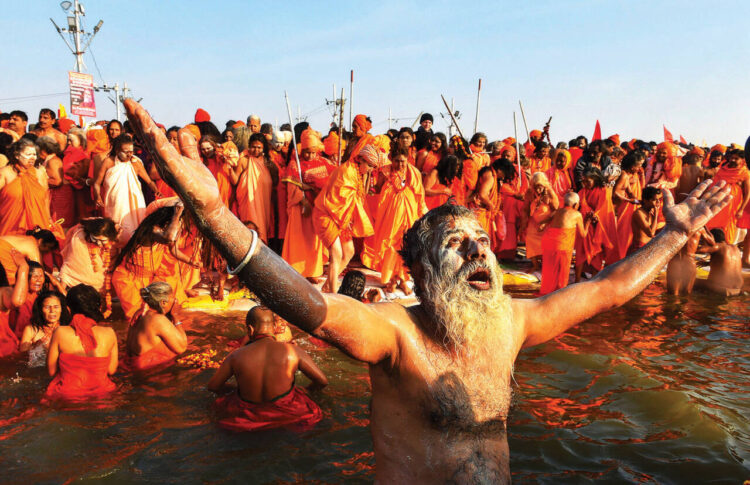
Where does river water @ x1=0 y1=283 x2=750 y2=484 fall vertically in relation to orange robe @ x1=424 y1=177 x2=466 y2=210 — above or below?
below

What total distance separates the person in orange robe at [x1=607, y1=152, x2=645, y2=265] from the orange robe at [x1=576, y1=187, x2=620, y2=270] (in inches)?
4.2

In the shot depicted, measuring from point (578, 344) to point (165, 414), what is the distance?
13.1 ft

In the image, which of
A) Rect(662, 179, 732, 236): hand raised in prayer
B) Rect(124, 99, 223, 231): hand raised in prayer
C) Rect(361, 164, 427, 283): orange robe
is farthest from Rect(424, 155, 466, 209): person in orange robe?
Rect(124, 99, 223, 231): hand raised in prayer

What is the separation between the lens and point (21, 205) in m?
6.59

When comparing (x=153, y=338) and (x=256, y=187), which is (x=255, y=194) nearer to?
(x=256, y=187)

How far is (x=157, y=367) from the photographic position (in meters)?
5.16

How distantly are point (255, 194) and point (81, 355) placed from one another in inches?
151

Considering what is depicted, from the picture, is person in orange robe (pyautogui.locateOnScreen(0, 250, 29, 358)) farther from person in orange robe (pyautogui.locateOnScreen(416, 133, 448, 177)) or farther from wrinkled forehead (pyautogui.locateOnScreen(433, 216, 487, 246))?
person in orange robe (pyautogui.locateOnScreen(416, 133, 448, 177))

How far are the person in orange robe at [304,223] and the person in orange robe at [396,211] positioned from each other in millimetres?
828

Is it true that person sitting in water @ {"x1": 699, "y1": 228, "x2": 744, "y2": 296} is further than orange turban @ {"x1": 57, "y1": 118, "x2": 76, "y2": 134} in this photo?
No

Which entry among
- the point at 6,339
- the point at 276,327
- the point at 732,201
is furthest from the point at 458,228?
the point at 732,201

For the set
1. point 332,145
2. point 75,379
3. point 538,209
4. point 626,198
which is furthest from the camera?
point 332,145

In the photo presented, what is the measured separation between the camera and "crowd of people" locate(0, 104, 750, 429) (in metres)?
4.59

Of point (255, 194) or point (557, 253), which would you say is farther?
point (255, 194)
